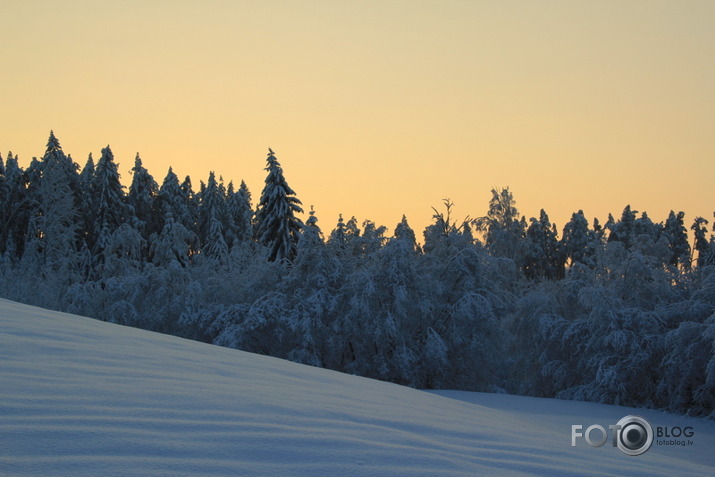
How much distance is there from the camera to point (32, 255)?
51094 mm

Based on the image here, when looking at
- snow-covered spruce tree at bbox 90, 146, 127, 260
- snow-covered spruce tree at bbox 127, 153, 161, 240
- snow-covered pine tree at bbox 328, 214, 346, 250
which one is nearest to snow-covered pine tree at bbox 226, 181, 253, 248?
snow-covered spruce tree at bbox 127, 153, 161, 240

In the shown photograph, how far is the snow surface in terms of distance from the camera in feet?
10.6

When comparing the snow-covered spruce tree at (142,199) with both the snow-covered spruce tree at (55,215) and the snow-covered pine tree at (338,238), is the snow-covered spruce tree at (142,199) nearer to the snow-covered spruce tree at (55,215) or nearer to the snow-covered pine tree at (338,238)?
the snow-covered spruce tree at (55,215)

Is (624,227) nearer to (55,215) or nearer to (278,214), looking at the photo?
(278,214)

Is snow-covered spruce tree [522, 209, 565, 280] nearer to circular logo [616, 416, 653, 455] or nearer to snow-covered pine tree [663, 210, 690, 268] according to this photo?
snow-covered pine tree [663, 210, 690, 268]

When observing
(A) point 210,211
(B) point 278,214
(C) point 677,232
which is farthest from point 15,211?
(C) point 677,232

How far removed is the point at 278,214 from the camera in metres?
37.4

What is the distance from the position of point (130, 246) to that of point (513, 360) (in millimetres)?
17516

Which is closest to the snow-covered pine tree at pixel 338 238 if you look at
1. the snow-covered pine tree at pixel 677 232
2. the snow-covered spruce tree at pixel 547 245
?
the snow-covered spruce tree at pixel 547 245

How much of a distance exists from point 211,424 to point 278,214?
33.8 metres

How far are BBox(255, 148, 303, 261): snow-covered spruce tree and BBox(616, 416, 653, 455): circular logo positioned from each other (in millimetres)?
30354

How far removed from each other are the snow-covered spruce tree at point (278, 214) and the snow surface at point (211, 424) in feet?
99.9

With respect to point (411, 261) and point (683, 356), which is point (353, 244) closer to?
point (411, 261)

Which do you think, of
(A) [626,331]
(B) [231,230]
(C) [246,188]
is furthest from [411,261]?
(C) [246,188]
